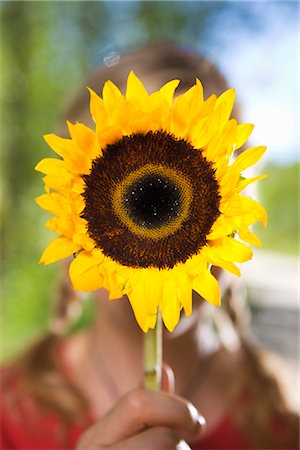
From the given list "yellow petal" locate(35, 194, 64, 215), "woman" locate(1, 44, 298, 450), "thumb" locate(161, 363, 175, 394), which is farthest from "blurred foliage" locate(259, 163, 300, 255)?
"yellow petal" locate(35, 194, 64, 215)

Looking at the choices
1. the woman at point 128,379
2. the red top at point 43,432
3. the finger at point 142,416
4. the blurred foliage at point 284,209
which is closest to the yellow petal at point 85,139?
the finger at point 142,416

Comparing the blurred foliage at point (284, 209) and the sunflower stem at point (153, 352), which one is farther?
the blurred foliage at point (284, 209)

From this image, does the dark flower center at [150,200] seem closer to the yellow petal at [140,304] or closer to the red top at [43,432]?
the yellow petal at [140,304]

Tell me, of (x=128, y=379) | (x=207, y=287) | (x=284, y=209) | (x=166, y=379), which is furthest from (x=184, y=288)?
(x=284, y=209)

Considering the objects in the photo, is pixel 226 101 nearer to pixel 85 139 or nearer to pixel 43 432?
pixel 85 139

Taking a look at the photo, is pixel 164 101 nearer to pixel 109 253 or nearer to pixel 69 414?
pixel 109 253

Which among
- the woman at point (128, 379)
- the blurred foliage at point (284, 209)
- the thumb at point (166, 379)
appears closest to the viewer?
the thumb at point (166, 379)

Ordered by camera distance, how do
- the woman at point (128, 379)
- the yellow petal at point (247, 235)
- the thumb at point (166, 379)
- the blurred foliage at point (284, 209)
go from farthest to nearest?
the blurred foliage at point (284, 209) < the woman at point (128, 379) < the thumb at point (166, 379) < the yellow petal at point (247, 235)

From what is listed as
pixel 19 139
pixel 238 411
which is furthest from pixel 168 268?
pixel 19 139
